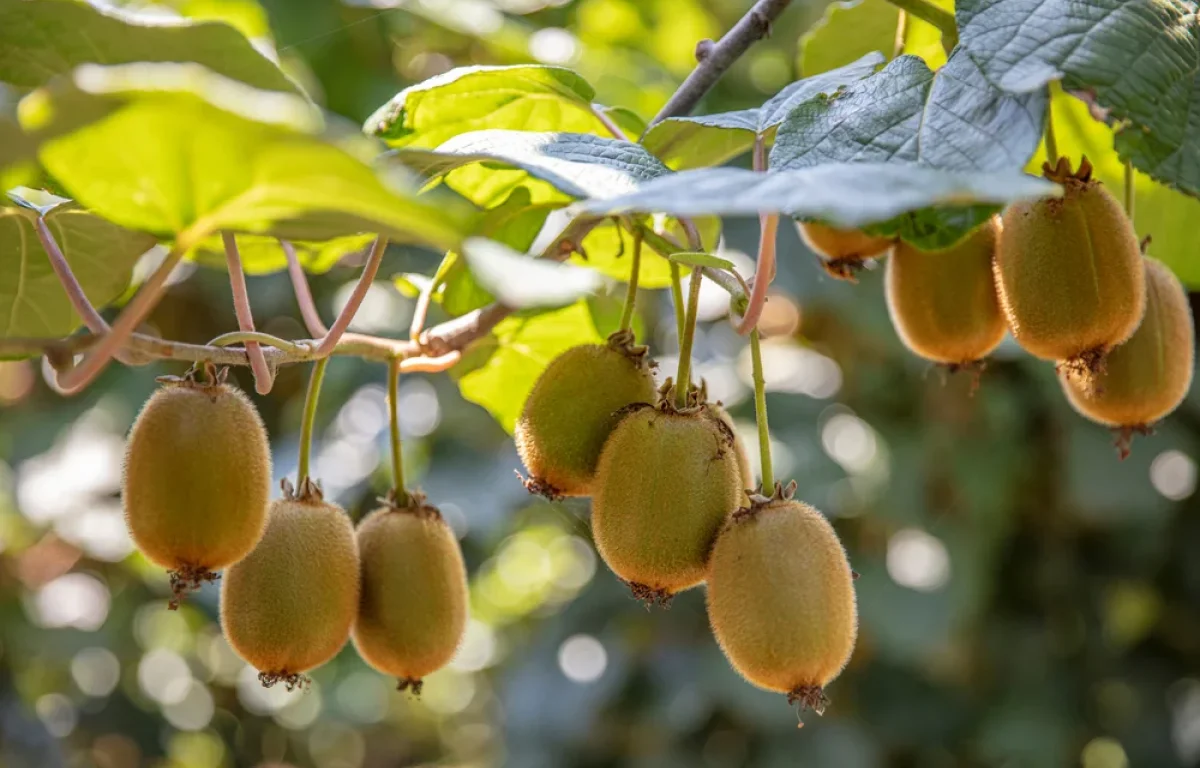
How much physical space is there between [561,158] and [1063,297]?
35 cm

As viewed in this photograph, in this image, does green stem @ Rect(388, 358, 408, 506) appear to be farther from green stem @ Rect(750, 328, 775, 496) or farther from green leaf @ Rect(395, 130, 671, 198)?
green stem @ Rect(750, 328, 775, 496)

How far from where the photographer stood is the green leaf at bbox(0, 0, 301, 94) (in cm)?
73

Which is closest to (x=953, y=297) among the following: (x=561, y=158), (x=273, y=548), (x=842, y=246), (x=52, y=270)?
(x=842, y=246)

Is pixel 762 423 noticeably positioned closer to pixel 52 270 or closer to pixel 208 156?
pixel 208 156

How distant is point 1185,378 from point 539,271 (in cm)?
62

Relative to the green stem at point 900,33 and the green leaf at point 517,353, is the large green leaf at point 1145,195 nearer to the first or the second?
the green stem at point 900,33

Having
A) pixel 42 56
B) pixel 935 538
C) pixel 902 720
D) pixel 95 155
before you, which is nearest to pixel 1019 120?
pixel 95 155

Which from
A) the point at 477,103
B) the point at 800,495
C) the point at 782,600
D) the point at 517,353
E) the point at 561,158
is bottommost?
the point at 800,495

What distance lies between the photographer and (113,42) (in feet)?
2.44

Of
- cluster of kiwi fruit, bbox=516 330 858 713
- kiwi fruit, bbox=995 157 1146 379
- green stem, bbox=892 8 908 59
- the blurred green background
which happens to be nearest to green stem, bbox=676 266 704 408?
cluster of kiwi fruit, bbox=516 330 858 713

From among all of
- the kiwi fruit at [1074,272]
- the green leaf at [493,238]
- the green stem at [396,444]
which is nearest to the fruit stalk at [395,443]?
the green stem at [396,444]

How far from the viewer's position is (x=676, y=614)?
2.42 metres

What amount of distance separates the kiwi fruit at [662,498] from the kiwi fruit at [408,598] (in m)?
0.17

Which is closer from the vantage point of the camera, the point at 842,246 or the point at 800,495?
the point at 842,246
